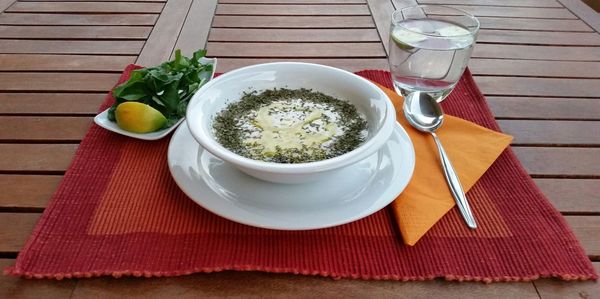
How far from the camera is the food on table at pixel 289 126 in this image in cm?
59

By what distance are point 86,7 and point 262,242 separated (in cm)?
94

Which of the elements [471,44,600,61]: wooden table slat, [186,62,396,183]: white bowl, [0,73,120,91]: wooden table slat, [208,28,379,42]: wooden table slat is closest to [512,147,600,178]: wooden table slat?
[186,62,396,183]: white bowl

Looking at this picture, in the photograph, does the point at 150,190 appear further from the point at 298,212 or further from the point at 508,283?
the point at 508,283

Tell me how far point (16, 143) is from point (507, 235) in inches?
26.7

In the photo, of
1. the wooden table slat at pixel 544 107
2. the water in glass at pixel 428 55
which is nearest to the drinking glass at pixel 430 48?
the water in glass at pixel 428 55

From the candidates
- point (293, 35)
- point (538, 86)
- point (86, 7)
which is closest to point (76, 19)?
point (86, 7)

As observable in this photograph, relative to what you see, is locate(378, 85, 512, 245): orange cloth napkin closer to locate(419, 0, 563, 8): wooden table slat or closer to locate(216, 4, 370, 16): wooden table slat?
locate(216, 4, 370, 16): wooden table slat

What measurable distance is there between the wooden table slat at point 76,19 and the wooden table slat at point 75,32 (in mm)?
26

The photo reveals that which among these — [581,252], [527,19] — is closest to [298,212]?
[581,252]

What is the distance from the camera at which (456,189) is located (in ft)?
2.02

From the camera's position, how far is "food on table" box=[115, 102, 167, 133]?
684 millimetres

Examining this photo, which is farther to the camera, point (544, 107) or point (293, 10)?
point (293, 10)

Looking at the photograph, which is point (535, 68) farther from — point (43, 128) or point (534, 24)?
point (43, 128)

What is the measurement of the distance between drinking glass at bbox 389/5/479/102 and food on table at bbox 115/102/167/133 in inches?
15.2
